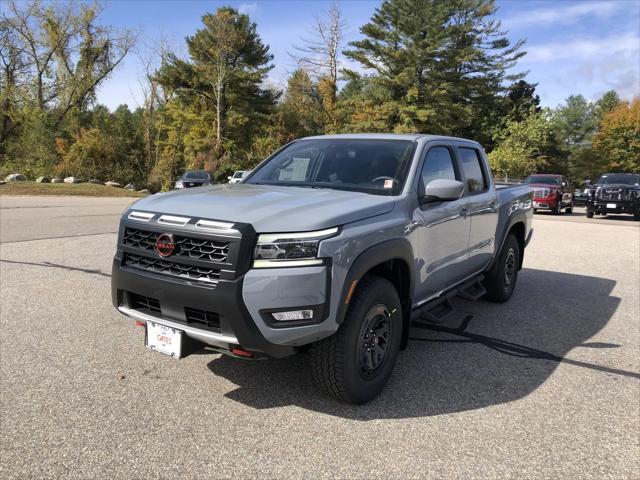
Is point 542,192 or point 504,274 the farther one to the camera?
point 542,192

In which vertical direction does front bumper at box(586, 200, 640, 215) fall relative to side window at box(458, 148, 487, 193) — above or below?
below

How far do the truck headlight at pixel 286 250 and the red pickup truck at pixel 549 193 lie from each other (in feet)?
67.1

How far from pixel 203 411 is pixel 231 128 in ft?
128

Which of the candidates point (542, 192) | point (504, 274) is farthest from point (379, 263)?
point (542, 192)

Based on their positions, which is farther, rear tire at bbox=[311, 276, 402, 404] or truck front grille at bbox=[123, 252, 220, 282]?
rear tire at bbox=[311, 276, 402, 404]

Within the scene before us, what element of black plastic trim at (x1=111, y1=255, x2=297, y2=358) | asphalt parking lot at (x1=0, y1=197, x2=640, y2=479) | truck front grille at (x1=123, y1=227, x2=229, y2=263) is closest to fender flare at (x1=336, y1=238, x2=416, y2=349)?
black plastic trim at (x1=111, y1=255, x2=297, y2=358)

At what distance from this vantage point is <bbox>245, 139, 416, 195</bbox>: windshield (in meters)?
3.87

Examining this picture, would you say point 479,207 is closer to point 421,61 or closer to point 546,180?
point 546,180

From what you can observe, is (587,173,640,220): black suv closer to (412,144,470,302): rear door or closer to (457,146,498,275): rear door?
(457,146,498,275): rear door

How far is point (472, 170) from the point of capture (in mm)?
5156

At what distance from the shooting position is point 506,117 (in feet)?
141

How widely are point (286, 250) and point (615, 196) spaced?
68.6 ft

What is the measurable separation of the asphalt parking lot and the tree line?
31.1 meters

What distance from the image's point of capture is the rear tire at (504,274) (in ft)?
18.9
